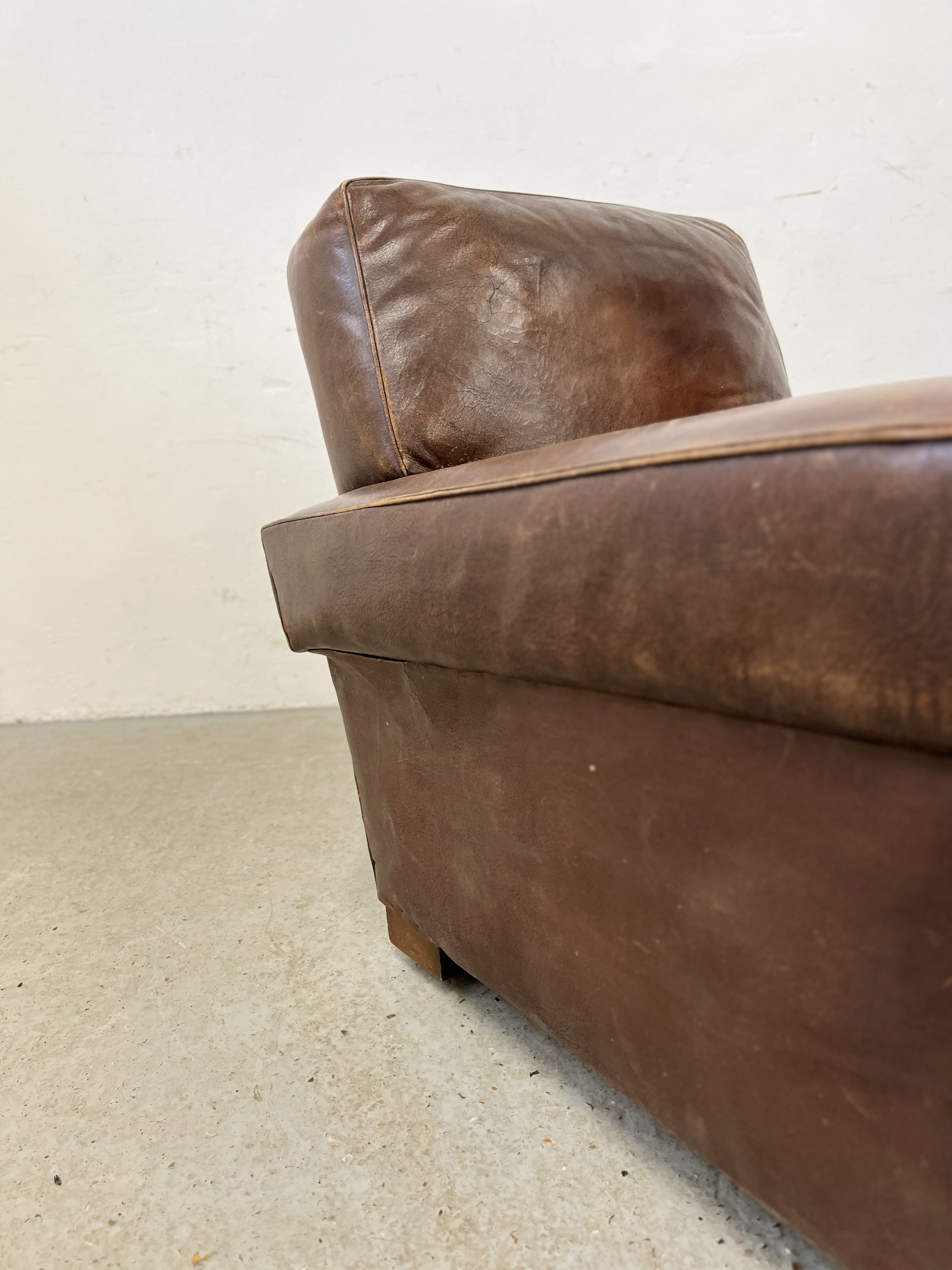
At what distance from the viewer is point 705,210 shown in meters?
2.03

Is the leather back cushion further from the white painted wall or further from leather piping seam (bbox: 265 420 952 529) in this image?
the white painted wall

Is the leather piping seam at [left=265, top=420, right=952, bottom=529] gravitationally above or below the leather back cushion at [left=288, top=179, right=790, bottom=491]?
below

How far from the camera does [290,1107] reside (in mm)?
742

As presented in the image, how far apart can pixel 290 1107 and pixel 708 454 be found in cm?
69

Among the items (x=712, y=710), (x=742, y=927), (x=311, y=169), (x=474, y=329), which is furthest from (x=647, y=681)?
(x=311, y=169)

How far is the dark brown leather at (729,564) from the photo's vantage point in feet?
1.15

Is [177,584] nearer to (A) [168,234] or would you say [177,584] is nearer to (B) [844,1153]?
(A) [168,234]

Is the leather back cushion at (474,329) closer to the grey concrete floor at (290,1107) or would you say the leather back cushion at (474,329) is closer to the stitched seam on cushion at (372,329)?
the stitched seam on cushion at (372,329)

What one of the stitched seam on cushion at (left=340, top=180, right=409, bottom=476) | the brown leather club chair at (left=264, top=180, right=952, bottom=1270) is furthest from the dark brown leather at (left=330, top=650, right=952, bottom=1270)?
the stitched seam on cushion at (left=340, top=180, right=409, bottom=476)

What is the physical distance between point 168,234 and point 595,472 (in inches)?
80.8

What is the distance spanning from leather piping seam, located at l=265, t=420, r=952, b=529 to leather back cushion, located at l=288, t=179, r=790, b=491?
0.59ft

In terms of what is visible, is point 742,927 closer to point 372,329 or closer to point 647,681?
point 647,681

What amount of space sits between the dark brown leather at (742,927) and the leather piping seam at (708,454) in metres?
0.03

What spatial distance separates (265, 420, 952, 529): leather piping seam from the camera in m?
0.35
